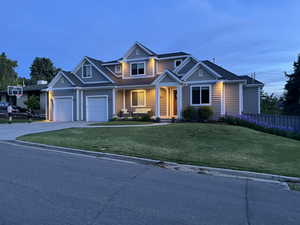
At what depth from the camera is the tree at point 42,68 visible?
65.2m

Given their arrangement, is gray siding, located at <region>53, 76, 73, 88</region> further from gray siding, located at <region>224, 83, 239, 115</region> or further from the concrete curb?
the concrete curb

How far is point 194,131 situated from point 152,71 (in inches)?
468

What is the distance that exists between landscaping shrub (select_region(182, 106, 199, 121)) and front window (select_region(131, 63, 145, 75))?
6.80 meters

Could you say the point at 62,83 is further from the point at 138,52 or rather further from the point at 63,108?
the point at 138,52

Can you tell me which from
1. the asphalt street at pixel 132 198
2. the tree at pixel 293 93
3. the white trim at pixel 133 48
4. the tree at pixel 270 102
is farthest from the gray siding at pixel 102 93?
the tree at pixel 270 102

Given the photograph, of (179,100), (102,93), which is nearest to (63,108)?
(102,93)

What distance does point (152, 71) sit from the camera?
24.5 metres

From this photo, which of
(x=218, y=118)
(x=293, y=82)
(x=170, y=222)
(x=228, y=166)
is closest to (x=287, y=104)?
(x=293, y=82)

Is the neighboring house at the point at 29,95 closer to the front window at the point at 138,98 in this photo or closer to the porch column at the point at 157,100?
the front window at the point at 138,98

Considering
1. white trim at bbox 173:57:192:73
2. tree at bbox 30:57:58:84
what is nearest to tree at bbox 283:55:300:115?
white trim at bbox 173:57:192:73

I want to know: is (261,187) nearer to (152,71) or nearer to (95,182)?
(95,182)

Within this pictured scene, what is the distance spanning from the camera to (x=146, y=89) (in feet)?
77.2

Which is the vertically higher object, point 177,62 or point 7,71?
point 7,71

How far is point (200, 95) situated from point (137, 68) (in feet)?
24.9
